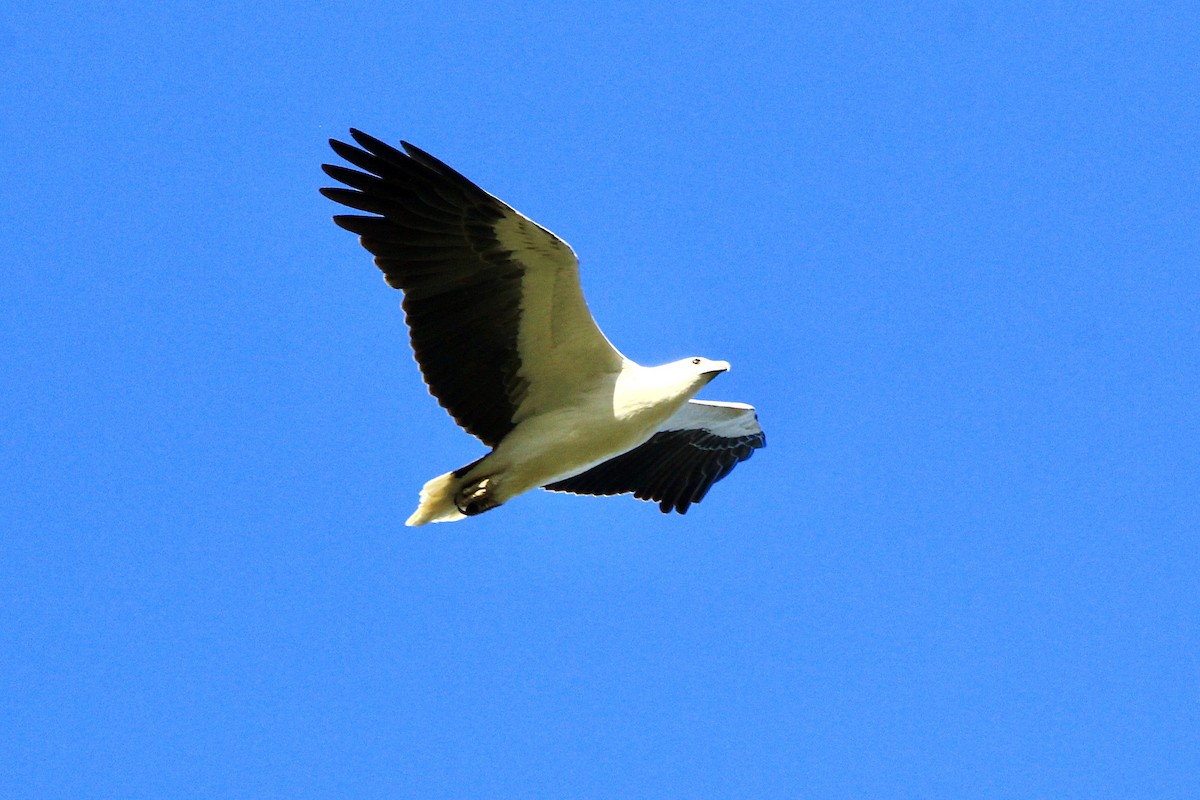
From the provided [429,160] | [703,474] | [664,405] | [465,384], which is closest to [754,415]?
[703,474]

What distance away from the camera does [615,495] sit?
14578mm

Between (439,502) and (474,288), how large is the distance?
70.6 inches

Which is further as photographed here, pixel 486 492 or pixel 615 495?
pixel 615 495

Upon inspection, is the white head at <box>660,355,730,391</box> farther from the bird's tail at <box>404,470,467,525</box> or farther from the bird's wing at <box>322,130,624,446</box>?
the bird's tail at <box>404,470,467,525</box>

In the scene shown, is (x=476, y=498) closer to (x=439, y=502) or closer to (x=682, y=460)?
(x=439, y=502)

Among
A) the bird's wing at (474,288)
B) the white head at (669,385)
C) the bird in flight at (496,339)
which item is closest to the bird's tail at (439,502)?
the bird in flight at (496,339)

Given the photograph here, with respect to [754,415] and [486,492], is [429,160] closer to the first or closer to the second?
[486,492]

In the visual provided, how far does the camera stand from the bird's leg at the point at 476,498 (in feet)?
41.1

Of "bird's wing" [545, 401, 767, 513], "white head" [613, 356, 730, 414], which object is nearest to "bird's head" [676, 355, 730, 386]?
"white head" [613, 356, 730, 414]

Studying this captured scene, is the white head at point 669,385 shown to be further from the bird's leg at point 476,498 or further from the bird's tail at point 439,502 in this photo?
the bird's tail at point 439,502

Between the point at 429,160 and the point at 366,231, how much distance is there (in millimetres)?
753

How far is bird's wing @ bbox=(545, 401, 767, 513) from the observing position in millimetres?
14281

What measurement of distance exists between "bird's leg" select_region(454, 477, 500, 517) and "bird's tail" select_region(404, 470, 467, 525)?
7 cm

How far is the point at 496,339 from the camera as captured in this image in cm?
1259
